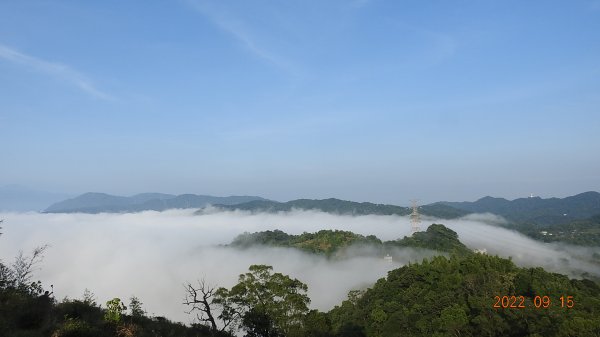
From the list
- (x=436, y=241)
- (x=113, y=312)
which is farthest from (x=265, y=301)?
(x=436, y=241)

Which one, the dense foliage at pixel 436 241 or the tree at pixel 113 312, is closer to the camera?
the tree at pixel 113 312

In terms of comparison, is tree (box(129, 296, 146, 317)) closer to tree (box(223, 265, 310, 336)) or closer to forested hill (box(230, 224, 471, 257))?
tree (box(223, 265, 310, 336))

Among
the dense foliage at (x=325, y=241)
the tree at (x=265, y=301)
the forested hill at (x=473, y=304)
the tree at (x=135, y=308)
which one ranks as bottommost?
the dense foliage at (x=325, y=241)

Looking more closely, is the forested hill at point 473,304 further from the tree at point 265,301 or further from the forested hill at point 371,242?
the forested hill at point 371,242

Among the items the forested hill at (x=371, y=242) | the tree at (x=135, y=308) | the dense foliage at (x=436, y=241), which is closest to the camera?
the tree at (x=135, y=308)

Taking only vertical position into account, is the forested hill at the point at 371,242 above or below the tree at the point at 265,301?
below
